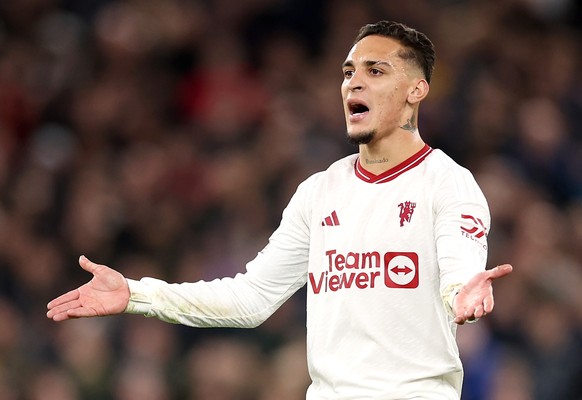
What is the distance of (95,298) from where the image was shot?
16.4 ft

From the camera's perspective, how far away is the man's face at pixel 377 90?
5.07 meters

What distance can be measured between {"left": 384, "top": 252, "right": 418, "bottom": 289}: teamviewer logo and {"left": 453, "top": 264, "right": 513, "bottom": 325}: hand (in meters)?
0.52

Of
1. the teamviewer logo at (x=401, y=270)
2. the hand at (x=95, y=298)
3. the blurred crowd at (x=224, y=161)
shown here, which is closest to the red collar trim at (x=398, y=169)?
the teamviewer logo at (x=401, y=270)

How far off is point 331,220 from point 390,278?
402mm

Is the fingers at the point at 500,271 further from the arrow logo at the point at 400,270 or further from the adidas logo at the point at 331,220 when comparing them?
the adidas logo at the point at 331,220

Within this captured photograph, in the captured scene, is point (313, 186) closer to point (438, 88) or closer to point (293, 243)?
point (293, 243)

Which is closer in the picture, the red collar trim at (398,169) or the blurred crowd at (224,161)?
the red collar trim at (398,169)

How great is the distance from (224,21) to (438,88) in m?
2.16

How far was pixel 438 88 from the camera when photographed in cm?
1048

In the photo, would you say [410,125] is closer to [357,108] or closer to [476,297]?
[357,108]

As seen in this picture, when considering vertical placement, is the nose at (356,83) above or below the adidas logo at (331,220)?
above

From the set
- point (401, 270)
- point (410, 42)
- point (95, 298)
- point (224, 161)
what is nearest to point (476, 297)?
point (401, 270)

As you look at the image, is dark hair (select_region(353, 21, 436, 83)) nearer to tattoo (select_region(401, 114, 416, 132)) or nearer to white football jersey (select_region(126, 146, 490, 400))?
tattoo (select_region(401, 114, 416, 132))

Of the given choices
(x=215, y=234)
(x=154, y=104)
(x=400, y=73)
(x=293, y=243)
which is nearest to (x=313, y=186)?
(x=293, y=243)
